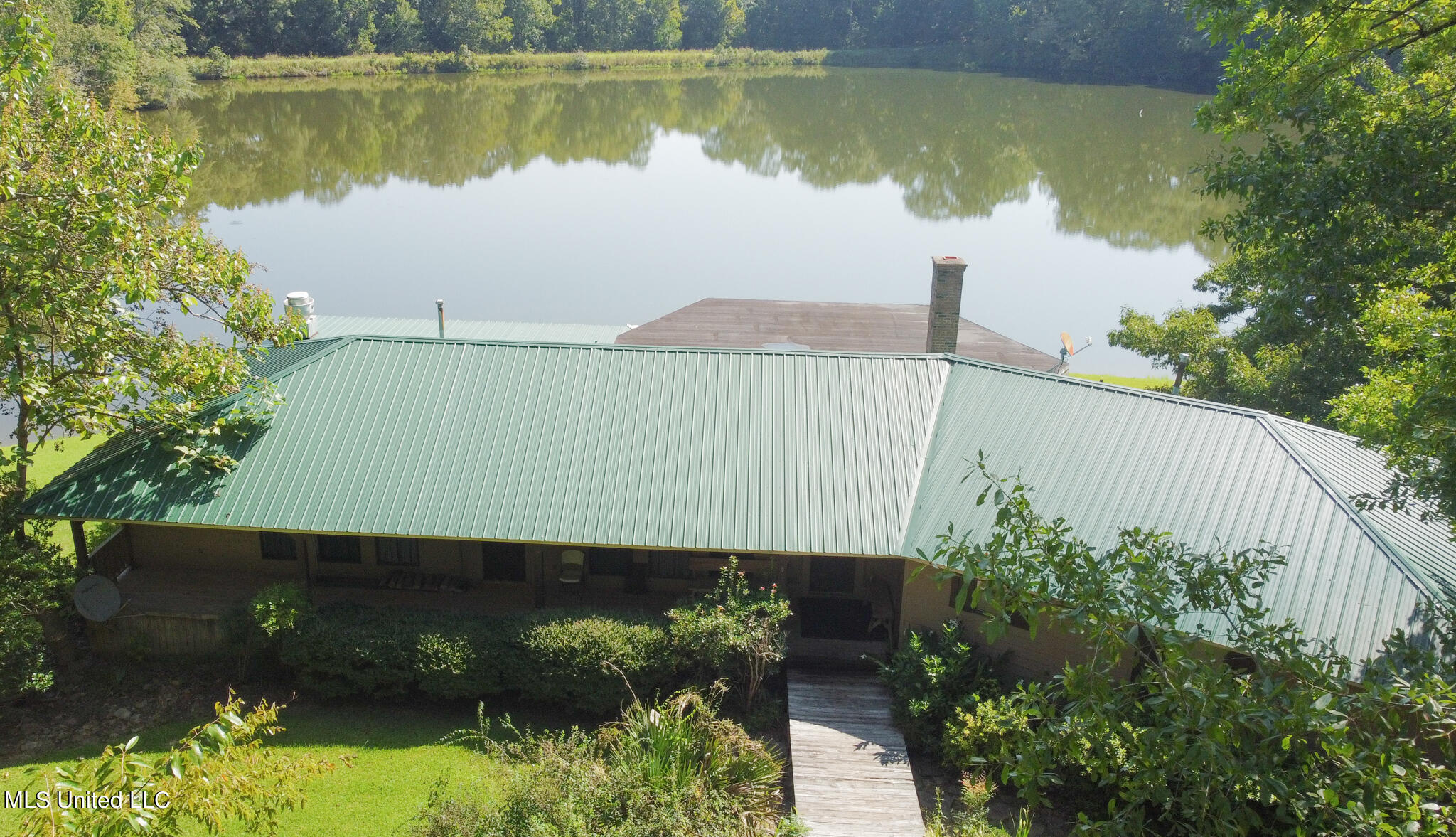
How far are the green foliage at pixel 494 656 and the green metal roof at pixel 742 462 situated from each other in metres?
1.27

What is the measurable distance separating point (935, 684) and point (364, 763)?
7664 millimetres

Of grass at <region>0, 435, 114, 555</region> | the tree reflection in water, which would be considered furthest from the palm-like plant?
the tree reflection in water

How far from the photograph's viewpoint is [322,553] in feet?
54.2

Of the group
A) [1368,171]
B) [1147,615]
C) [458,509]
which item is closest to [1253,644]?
[1147,615]

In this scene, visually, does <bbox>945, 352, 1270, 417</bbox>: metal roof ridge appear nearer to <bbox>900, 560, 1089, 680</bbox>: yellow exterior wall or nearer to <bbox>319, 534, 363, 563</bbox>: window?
<bbox>900, 560, 1089, 680</bbox>: yellow exterior wall

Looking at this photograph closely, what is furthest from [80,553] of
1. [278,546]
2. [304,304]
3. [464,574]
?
[304,304]

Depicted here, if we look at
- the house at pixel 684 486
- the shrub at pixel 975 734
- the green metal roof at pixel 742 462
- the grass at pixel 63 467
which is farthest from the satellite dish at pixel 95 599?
the shrub at pixel 975 734

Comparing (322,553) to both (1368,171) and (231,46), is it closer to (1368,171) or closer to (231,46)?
(1368,171)

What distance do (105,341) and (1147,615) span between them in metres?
13.3

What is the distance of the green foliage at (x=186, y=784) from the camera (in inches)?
268

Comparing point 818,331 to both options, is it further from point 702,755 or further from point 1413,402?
point 1413,402

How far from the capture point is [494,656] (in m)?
14.3

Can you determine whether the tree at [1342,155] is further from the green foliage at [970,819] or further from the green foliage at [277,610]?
the green foliage at [277,610]

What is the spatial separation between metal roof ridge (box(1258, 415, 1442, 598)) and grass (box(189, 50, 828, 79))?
63.9m
